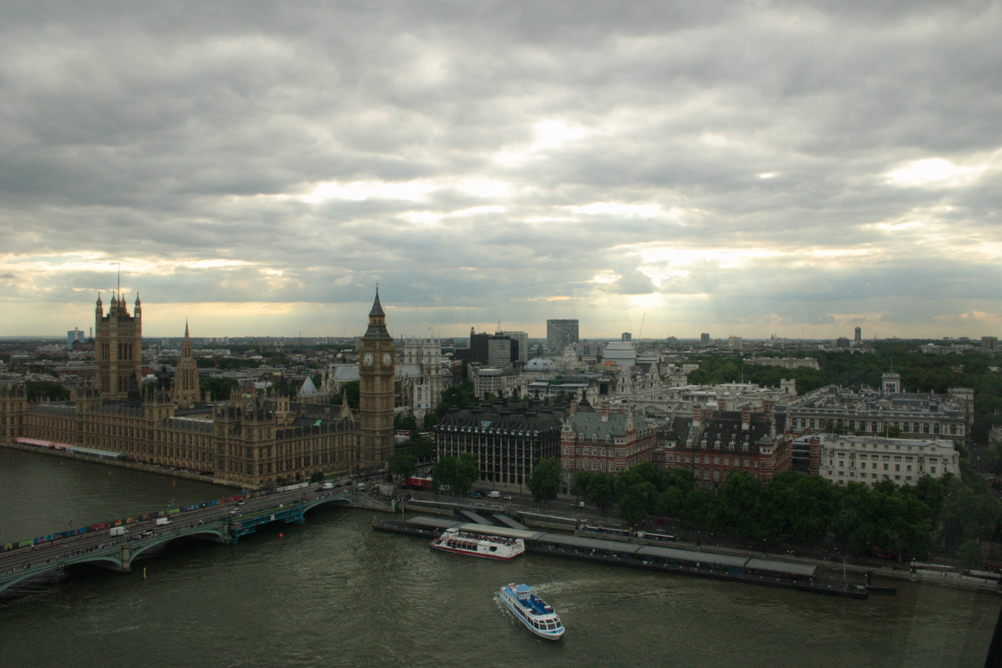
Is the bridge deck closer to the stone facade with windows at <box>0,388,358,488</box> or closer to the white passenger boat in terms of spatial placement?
the stone facade with windows at <box>0,388,358,488</box>

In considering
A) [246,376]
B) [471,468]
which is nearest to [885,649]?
[471,468]

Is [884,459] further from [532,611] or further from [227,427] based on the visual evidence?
[227,427]

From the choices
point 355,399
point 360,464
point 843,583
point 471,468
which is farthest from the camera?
point 355,399

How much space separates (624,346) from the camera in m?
179

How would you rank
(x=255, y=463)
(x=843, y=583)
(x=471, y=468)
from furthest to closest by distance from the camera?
(x=255, y=463)
(x=471, y=468)
(x=843, y=583)

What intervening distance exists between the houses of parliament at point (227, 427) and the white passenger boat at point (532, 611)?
3353 cm

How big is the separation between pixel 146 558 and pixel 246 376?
4784 inches

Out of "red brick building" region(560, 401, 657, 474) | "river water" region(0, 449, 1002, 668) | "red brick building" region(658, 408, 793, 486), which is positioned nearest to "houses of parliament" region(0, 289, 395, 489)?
"river water" region(0, 449, 1002, 668)

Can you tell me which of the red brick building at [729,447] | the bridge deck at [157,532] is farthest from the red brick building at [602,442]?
the bridge deck at [157,532]

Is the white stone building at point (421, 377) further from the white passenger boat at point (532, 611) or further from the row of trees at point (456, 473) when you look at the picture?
the white passenger boat at point (532, 611)

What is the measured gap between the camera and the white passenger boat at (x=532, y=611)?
101ft

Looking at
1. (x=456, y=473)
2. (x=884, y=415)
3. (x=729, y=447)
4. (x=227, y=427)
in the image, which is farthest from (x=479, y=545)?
(x=884, y=415)

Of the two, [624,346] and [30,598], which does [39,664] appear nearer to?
[30,598]

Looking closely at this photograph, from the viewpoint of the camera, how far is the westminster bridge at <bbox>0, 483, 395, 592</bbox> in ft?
121
